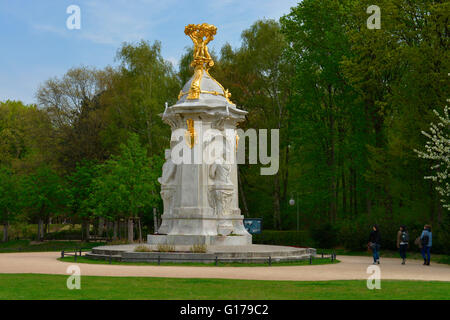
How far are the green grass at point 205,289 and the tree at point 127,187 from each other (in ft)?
83.7

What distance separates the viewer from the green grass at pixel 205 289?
12.6 metres

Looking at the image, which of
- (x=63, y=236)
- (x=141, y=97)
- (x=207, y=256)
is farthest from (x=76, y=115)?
(x=207, y=256)

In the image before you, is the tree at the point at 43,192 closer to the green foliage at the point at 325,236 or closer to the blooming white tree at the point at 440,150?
the green foliage at the point at 325,236

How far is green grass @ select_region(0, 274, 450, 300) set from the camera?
12.6 metres

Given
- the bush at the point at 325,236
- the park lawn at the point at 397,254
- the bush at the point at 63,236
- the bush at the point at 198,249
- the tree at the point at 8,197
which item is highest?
the tree at the point at 8,197

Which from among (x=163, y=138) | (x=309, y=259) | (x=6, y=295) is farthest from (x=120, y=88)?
(x=6, y=295)

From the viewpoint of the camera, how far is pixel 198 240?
2591cm

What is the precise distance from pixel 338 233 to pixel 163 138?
20.1 meters

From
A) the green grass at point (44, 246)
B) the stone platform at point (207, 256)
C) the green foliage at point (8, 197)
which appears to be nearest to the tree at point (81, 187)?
the green grass at point (44, 246)

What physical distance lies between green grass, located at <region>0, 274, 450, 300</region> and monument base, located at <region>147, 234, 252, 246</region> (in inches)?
382

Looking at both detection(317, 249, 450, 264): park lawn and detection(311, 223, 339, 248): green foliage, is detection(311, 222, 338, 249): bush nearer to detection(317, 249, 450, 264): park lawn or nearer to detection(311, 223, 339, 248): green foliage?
detection(311, 223, 339, 248): green foliage

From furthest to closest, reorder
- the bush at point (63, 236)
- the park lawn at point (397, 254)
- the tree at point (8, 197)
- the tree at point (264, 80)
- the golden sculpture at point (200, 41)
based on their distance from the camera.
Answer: the bush at point (63, 236), the tree at point (8, 197), the tree at point (264, 80), the golden sculpture at point (200, 41), the park lawn at point (397, 254)

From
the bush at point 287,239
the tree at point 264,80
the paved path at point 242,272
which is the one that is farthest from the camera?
the tree at point 264,80

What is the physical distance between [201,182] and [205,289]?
13.2 meters
